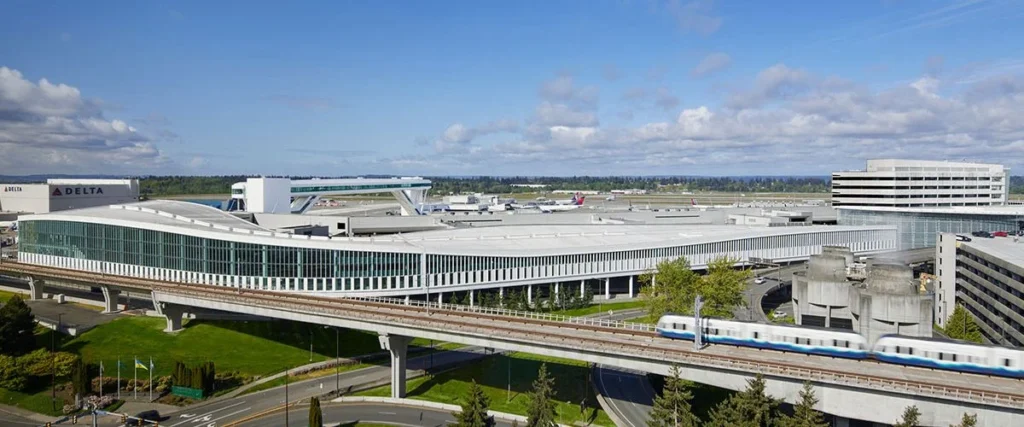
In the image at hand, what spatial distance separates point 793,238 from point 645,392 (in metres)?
97.2

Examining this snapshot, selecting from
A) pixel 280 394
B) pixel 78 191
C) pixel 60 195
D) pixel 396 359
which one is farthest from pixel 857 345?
pixel 60 195

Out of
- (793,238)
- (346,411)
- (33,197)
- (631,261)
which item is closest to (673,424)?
(346,411)

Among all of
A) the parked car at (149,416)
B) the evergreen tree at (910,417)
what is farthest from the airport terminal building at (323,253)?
the evergreen tree at (910,417)

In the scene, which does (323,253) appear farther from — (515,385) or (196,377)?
(515,385)

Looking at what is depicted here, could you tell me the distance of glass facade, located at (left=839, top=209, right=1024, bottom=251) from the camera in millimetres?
150500

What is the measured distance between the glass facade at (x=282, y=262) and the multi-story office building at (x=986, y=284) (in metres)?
44.6

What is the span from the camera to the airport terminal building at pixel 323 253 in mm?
98812

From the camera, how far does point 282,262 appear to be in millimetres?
98500

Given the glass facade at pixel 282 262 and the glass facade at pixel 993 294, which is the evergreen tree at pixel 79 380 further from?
the glass facade at pixel 993 294

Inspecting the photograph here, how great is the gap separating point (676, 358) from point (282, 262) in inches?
2437

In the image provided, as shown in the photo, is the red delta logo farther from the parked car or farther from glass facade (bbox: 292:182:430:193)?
the parked car

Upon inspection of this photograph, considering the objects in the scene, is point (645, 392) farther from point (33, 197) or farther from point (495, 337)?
point (33, 197)

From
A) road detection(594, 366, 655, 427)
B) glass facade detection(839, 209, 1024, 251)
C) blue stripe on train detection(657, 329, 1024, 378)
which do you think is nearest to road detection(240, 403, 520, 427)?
road detection(594, 366, 655, 427)

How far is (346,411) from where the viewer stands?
66938mm
